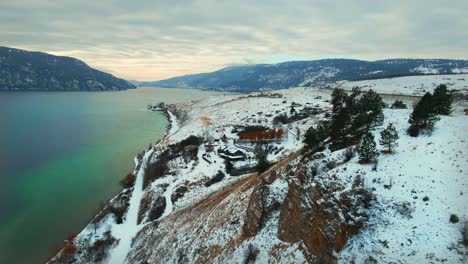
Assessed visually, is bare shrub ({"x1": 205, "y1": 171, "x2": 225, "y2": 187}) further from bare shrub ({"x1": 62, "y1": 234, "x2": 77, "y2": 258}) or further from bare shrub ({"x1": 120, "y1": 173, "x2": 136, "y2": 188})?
bare shrub ({"x1": 62, "y1": 234, "x2": 77, "y2": 258})

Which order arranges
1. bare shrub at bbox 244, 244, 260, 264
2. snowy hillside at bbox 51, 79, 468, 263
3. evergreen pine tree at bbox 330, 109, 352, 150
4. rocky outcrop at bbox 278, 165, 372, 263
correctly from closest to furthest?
snowy hillside at bbox 51, 79, 468, 263 < rocky outcrop at bbox 278, 165, 372, 263 < bare shrub at bbox 244, 244, 260, 264 < evergreen pine tree at bbox 330, 109, 352, 150

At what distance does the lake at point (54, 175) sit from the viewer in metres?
42.4

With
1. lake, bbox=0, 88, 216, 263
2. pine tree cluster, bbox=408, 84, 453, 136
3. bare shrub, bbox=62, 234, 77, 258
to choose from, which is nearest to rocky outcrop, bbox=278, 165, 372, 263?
pine tree cluster, bbox=408, 84, 453, 136

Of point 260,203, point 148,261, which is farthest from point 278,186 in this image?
point 148,261

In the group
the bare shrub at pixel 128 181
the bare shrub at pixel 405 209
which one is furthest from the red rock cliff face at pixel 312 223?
the bare shrub at pixel 128 181

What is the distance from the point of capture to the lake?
139 feet

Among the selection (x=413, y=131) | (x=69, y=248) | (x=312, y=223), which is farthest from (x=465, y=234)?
(x=69, y=248)

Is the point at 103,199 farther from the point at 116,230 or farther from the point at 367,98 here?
the point at 367,98

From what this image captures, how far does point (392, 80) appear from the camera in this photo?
16012 cm

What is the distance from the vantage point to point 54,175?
65000mm

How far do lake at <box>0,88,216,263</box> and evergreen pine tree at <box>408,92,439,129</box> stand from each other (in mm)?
49832

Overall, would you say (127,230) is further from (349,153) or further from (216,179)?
(349,153)

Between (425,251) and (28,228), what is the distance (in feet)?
172

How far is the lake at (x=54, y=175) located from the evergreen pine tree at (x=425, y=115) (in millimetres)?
49832
